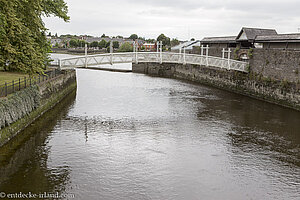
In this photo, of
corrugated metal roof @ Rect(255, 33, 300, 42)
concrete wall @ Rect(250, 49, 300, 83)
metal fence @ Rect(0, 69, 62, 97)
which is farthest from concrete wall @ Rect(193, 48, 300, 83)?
metal fence @ Rect(0, 69, 62, 97)

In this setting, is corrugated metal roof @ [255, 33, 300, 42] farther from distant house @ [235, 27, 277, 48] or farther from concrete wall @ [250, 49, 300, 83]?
concrete wall @ [250, 49, 300, 83]

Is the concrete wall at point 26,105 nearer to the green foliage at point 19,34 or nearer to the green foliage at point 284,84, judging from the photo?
A: the green foliage at point 19,34

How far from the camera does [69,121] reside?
21.9 metres

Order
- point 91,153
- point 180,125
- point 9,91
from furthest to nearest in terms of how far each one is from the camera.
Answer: point 180,125, point 9,91, point 91,153

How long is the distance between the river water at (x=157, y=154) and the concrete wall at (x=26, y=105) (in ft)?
1.86

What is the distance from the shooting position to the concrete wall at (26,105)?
15641 mm

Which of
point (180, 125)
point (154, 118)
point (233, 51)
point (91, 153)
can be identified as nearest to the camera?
point (91, 153)

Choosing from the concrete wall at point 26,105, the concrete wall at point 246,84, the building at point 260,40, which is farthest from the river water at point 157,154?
the building at point 260,40

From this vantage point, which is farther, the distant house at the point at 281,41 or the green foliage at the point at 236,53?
the green foliage at the point at 236,53

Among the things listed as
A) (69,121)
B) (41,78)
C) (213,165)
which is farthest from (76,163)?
(41,78)

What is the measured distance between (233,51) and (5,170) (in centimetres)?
3184

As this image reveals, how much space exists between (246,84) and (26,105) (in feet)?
77.1

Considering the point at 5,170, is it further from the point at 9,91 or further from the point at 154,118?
the point at 154,118

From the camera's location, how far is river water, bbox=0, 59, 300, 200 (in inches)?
486
